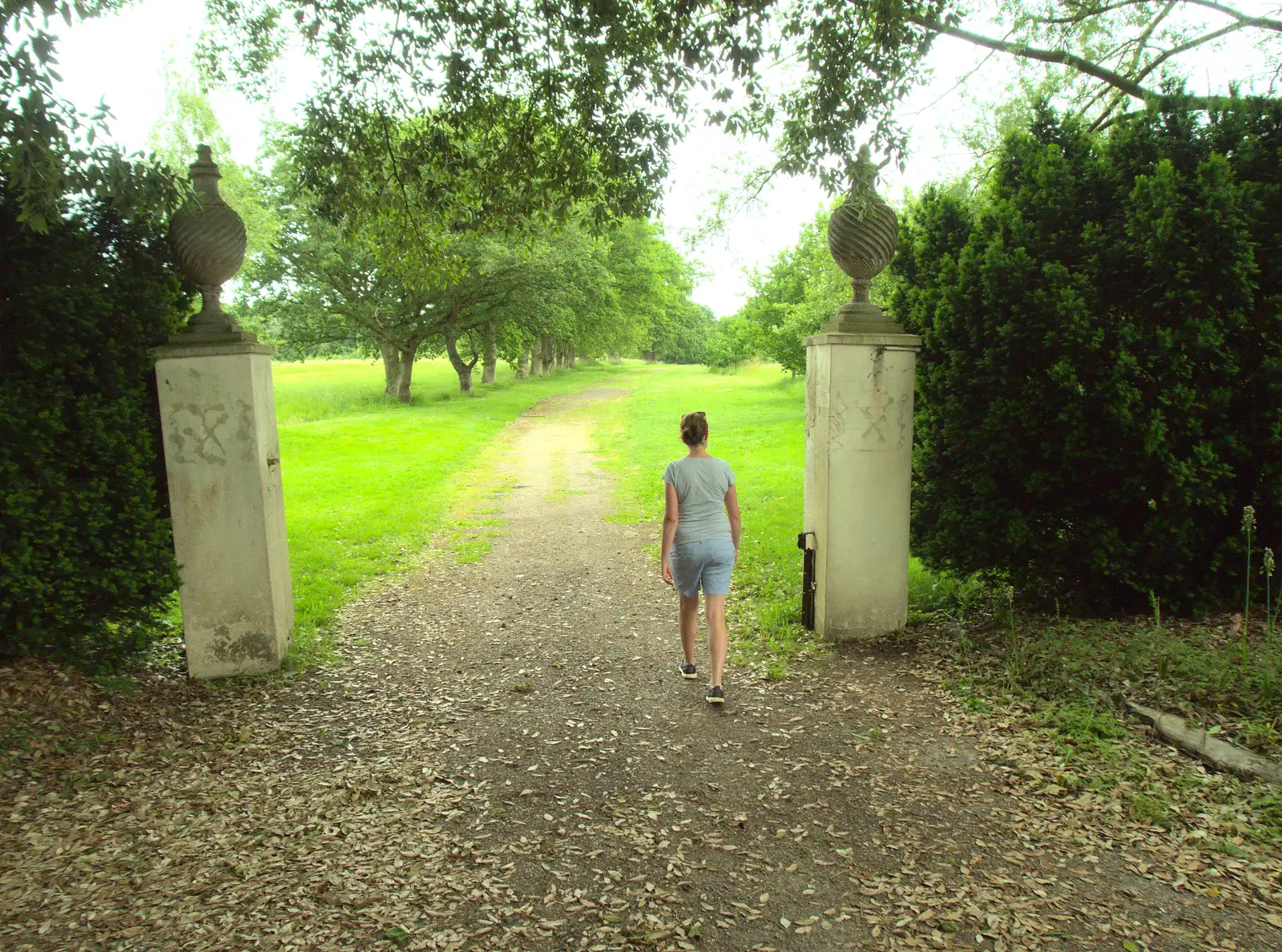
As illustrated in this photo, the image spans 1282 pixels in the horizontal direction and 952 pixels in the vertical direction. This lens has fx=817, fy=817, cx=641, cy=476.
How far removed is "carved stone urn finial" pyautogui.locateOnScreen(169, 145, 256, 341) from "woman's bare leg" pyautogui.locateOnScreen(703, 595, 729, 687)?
13.0 feet

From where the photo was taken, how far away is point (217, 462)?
598cm

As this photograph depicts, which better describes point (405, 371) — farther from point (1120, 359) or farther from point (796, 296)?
point (1120, 359)

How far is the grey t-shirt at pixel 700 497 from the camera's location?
570 cm

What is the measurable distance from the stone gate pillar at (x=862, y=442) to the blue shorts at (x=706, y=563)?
4.25 feet

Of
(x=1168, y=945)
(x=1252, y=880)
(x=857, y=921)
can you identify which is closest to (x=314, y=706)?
(x=857, y=921)

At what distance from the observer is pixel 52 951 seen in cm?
320

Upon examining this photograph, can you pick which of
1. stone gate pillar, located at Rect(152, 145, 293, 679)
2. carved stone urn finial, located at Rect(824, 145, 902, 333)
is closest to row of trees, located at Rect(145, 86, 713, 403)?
carved stone urn finial, located at Rect(824, 145, 902, 333)

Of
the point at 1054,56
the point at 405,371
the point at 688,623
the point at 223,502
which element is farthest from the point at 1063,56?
the point at 405,371

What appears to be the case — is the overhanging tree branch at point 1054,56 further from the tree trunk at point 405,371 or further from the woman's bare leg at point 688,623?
the tree trunk at point 405,371

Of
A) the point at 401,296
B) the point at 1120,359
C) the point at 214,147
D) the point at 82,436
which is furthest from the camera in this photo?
the point at 401,296

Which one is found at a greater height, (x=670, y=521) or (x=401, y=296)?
(x=401, y=296)

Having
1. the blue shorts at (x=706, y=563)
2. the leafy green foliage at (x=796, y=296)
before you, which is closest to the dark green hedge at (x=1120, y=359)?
the blue shorts at (x=706, y=563)

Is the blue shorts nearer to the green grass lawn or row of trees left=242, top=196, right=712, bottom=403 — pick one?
the green grass lawn

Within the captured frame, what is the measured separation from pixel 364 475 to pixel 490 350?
24.4m
